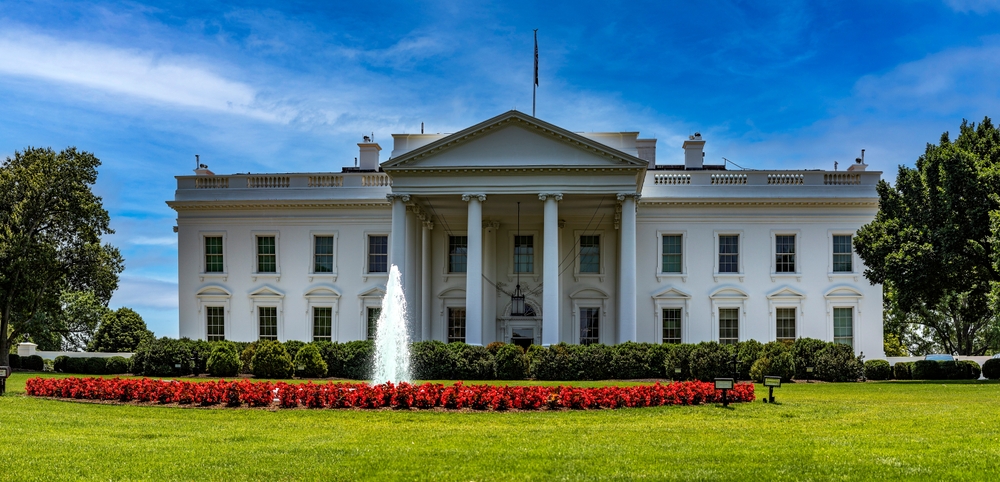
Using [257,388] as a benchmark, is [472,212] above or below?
above

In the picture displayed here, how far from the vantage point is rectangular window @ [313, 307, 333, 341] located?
37844 millimetres

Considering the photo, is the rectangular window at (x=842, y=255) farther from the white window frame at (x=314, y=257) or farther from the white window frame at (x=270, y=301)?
the white window frame at (x=270, y=301)

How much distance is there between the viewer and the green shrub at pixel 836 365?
89.1ft

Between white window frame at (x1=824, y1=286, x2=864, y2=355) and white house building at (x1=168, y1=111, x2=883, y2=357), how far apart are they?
58 millimetres

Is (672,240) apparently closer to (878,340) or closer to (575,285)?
(575,285)

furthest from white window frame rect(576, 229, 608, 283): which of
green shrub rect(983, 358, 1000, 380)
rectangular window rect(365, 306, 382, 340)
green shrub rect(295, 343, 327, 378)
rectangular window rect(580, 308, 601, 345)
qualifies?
green shrub rect(983, 358, 1000, 380)

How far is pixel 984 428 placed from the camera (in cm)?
1345

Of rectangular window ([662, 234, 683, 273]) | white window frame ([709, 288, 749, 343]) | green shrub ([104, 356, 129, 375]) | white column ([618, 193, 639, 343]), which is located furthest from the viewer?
rectangular window ([662, 234, 683, 273])

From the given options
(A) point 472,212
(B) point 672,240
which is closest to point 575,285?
(B) point 672,240

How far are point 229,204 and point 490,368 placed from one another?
16.5 meters

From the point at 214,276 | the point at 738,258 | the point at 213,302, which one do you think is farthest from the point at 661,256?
the point at 213,302

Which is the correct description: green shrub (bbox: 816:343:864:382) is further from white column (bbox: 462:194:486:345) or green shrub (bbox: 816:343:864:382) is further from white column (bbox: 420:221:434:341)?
white column (bbox: 420:221:434:341)

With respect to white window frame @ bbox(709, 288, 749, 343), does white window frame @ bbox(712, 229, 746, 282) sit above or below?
above

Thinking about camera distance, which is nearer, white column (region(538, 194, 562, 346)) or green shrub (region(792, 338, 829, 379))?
green shrub (region(792, 338, 829, 379))
